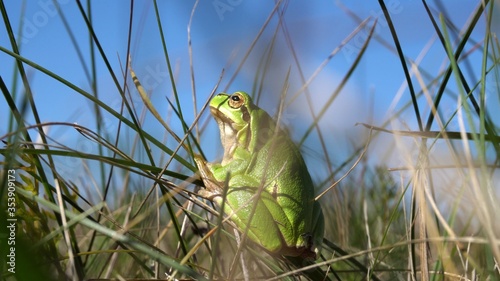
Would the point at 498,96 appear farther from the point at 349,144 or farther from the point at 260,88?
the point at 349,144

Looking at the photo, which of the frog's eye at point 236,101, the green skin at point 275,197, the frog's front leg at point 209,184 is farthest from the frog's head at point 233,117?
A: the frog's front leg at point 209,184

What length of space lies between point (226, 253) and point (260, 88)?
123cm

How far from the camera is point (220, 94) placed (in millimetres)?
2514

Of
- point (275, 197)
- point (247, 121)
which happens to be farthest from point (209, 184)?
point (247, 121)

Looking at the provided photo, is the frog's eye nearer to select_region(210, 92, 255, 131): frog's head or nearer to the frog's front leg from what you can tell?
select_region(210, 92, 255, 131): frog's head

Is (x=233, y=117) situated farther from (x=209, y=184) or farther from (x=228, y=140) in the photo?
(x=209, y=184)

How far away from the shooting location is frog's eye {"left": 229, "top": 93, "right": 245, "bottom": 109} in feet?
7.77

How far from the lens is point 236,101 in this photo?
2396 mm

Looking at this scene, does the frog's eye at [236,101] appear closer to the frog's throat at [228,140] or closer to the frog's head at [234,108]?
the frog's head at [234,108]

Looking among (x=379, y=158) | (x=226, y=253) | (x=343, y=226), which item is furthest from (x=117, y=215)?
(x=379, y=158)

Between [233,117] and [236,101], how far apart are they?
3.0 inches

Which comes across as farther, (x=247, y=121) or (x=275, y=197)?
(x=247, y=121)

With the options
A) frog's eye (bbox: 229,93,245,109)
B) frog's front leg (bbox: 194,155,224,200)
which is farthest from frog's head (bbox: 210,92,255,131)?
frog's front leg (bbox: 194,155,224,200)

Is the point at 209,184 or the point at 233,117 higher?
the point at 233,117
